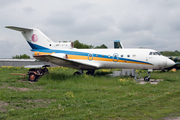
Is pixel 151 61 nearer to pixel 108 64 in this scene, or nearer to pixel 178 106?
pixel 108 64

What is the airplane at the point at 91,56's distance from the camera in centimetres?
1623

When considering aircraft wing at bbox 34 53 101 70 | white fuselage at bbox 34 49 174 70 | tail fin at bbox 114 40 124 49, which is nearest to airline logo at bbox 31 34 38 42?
white fuselage at bbox 34 49 174 70

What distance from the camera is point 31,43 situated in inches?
748

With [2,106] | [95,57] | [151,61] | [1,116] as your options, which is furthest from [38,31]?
[1,116]

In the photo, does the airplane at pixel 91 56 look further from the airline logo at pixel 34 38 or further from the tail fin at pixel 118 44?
the tail fin at pixel 118 44

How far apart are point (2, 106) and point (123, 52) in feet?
41.9

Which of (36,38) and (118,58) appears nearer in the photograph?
(118,58)

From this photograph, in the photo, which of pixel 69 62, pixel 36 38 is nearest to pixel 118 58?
pixel 69 62

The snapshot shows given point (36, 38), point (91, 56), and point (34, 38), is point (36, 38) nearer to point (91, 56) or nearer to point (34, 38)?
point (34, 38)

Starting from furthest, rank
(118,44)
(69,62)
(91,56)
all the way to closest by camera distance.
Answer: (118,44) < (91,56) < (69,62)

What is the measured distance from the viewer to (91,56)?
18.0m

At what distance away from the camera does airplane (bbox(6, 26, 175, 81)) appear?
16234mm

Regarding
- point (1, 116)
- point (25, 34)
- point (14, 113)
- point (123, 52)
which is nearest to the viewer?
point (1, 116)

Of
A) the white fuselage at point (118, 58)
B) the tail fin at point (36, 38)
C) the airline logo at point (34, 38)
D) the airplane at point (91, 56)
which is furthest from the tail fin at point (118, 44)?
the airline logo at point (34, 38)
